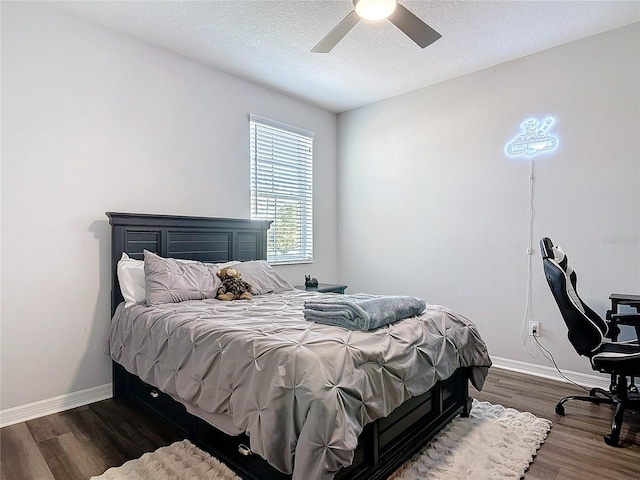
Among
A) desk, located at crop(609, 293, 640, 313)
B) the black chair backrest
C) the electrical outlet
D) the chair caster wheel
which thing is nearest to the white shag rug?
the chair caster wheel

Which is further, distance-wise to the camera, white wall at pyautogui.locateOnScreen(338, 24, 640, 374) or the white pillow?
white wall at pyautogui.locateOnScreen(338, 24, 640, 374)

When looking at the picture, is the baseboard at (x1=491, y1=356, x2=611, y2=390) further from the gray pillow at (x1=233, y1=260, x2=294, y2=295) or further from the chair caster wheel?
the gray pillow at (x1=233, y1=260, x2=294, y2=295)

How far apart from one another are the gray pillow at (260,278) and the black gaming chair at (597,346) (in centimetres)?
207

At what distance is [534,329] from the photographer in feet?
11.0

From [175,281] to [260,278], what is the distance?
0.74 metres

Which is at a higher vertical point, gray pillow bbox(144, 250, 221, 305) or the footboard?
gray pillow bbox(144, 250, 221, 305)

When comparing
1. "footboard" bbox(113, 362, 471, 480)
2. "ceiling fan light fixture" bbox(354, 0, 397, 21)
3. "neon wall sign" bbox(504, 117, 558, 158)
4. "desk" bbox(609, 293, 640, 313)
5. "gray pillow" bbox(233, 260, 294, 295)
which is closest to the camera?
"footboard" bbox(113, 362, 471, 480)

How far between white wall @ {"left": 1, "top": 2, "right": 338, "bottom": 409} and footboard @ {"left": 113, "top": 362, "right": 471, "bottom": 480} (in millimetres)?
708

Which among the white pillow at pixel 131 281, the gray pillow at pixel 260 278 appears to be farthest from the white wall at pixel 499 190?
the white pillow at pixel 131 281

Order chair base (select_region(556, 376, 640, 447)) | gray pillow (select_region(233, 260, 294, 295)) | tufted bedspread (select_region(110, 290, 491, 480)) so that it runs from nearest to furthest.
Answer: tufted bedspread (select_region(110, 290, 491, 480))
chair base (select_region(556, 376, 640, 447))
gray pillow (select_region(233, 260, 294, 295))

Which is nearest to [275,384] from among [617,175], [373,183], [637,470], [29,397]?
[637,470]

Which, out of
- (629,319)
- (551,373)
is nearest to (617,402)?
(629,319)

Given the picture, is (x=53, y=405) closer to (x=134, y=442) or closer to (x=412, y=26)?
(x=134, y=442)

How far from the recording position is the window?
4027mm
